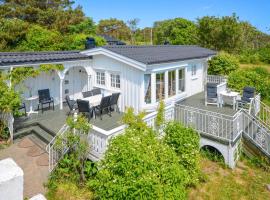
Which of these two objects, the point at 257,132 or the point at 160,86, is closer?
the point at 257,132

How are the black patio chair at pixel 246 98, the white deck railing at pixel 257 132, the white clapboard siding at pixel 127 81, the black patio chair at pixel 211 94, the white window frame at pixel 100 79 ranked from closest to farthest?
the white deck railing at pixel 257 132
the white clapboard siding at pixel 127 81
the black patio chair at pixel 246 98
the black patio chair at pixel 211 94
the white window frame at pixel 100 79

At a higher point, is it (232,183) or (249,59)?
(249,59)

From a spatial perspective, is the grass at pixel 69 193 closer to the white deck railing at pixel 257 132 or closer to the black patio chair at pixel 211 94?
the white deck railing at pixel 257 132

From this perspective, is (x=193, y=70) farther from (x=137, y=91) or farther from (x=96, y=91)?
(x=96, y=91)

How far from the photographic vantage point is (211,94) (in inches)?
536

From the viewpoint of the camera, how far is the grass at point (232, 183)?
797 centimetres

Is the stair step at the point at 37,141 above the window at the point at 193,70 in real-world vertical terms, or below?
below

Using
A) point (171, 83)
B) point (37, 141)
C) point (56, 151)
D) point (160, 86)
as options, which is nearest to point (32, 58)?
point (37, 141)

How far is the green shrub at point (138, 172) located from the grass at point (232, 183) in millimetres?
1275

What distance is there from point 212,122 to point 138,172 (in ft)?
16.3

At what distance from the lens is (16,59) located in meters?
10.7

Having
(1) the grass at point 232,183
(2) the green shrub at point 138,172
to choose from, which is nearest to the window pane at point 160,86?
(1) the grass at point 232,183

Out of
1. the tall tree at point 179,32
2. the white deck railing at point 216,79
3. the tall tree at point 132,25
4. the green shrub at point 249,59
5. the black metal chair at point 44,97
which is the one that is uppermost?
the tall tree at point 132,25

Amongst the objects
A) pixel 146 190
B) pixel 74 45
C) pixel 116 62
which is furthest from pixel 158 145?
pixel 74 45
